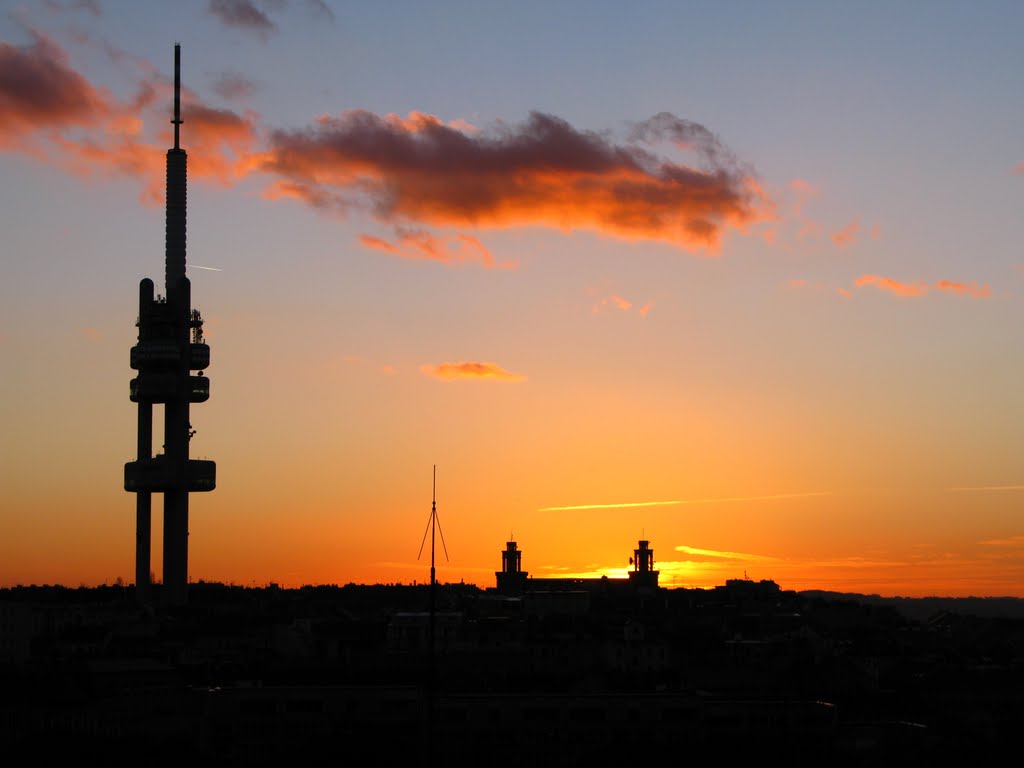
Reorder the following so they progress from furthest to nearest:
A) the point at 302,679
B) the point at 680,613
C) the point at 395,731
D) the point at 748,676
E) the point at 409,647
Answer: the point at 680,613
the point at 409,647
the point at 748,676
the point at 302,679
the point at 395,731

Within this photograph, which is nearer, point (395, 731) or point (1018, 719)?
point (395, 731)

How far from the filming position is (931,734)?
330ft

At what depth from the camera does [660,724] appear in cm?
9844

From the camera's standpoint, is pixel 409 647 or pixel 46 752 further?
pixel 409 647

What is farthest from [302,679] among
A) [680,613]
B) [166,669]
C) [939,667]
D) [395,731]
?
[680,613]

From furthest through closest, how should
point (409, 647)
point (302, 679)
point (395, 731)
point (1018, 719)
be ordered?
1. point (409, 647)
2. point (302, 679)
3. point (1018, 719)
4. point (395, 731)

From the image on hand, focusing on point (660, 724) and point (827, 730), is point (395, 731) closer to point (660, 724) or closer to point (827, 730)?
point (660, 724)

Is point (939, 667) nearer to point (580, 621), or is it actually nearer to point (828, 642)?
point (828, 642)

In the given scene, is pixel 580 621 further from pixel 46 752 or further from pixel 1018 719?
pixel 46 752

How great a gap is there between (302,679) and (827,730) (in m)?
39.1

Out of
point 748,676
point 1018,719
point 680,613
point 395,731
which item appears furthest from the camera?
point 680,613

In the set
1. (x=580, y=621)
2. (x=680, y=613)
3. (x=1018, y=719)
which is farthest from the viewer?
(x=680, y=613)

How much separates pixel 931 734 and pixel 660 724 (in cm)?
1520

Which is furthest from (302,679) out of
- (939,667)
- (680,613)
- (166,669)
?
(680,613)
